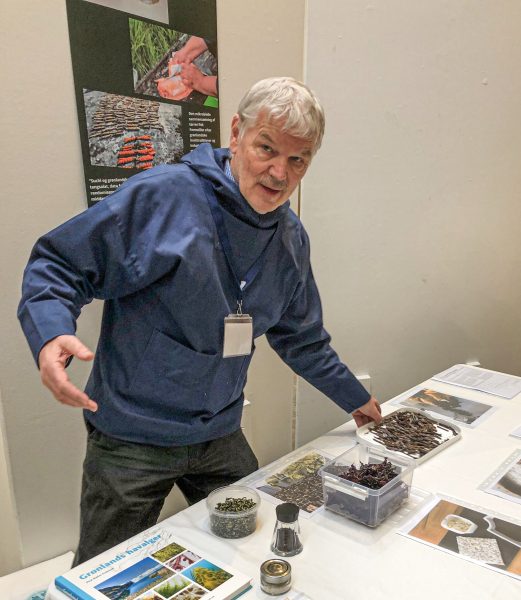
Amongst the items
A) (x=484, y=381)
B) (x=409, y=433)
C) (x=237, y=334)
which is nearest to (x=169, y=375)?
(x=237, y=334)

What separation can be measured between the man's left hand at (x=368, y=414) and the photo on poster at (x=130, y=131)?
921 millimetres

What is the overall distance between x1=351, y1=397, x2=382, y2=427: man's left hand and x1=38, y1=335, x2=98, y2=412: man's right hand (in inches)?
33.6

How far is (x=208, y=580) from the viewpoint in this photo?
88 centimetres

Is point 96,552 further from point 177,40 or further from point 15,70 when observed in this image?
point 177,40

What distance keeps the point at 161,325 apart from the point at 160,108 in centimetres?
74

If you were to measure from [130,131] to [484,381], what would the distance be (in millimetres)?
1463

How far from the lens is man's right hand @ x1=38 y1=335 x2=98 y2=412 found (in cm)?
82

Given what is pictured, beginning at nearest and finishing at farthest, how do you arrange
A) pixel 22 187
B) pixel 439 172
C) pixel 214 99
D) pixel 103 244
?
pixel 103 244 < pixel 22 187 < pixel 214 99 < pixel 439 172

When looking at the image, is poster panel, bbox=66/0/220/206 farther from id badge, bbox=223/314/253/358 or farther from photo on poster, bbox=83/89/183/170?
id badge, bbox=223/314/253/358

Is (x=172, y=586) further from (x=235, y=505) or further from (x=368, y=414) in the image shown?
(x=368, y=414)

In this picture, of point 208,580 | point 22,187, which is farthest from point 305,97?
point 208,580

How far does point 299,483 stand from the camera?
1.22m

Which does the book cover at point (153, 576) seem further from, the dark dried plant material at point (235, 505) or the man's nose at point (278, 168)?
the man's nose at point (278, 168)

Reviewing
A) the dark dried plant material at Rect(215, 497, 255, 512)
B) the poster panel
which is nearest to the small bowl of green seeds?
the dark dried plant material at Rect(215, 497, 255, 512)
